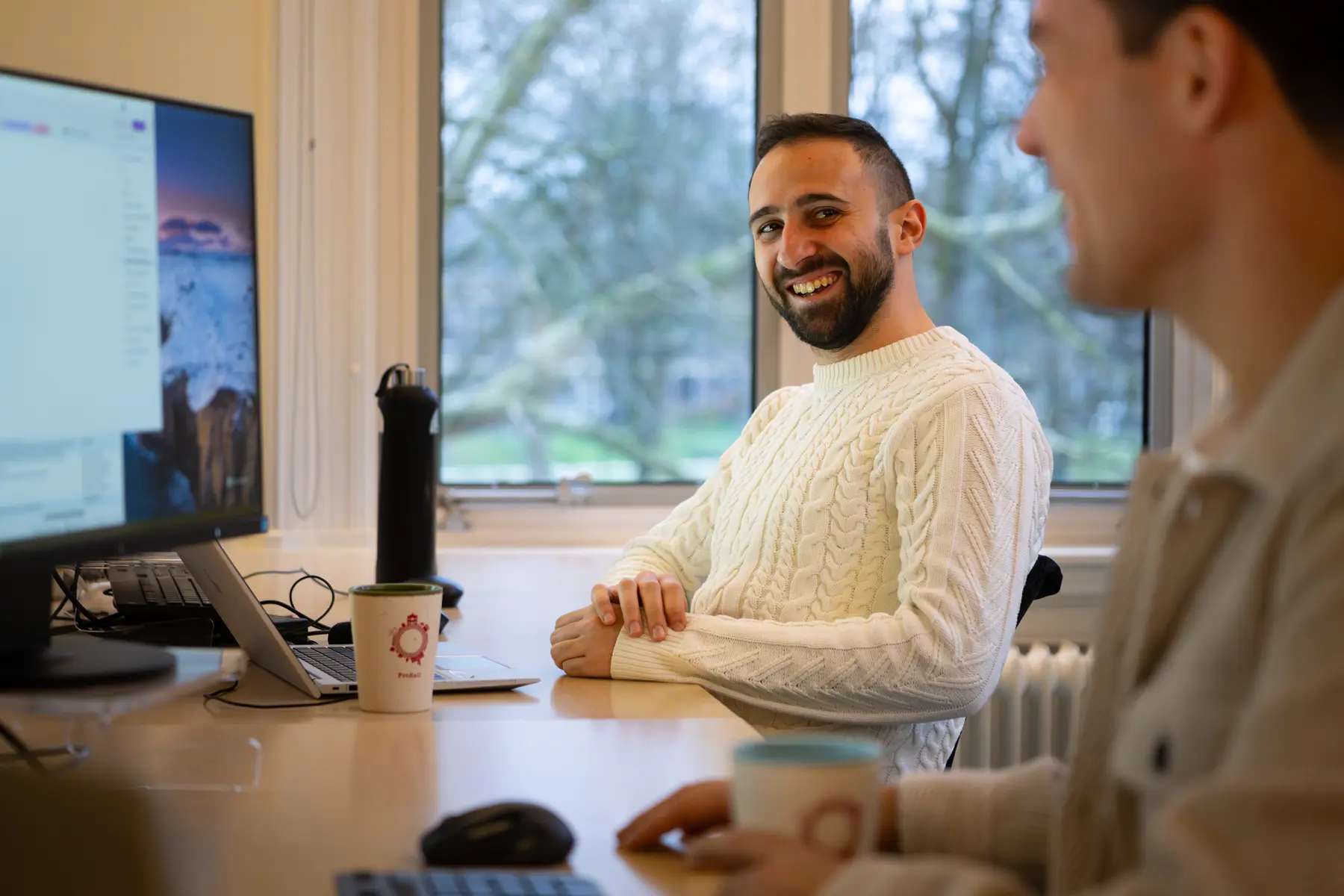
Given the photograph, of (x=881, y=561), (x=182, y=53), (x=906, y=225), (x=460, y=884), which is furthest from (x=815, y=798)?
(x=182, y=53)

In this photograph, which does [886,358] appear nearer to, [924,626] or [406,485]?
[924,626]

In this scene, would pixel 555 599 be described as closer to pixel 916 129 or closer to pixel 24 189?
pixel 24 189

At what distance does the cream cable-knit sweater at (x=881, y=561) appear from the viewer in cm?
157

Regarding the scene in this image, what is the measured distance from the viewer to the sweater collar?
6.33 ft

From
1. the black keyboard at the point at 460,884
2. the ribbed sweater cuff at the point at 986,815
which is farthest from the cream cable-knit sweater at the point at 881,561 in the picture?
the black keyboard at the point at 460,884

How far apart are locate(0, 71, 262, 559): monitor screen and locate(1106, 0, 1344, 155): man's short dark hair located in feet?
2.51

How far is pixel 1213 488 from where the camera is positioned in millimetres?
679

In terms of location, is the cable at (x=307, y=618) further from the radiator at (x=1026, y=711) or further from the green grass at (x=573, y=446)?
the radiator at (x=1026, y=711)

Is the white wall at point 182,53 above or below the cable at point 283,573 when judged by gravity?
above

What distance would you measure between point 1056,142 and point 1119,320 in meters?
2.41

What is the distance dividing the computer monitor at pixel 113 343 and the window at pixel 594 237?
1717 millimetres

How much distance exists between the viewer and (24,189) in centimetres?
93

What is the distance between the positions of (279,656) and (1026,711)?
5.76ft

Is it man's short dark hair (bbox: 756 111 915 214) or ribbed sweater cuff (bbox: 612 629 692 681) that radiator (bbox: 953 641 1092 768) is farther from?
ribbed sweater cuff (bbox: 612 629 692 681)
